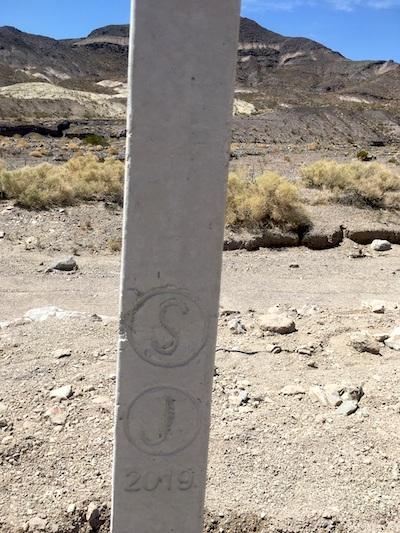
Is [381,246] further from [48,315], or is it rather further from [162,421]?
[162,421]

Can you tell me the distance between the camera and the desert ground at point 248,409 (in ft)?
11.8

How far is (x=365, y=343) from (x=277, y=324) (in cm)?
98

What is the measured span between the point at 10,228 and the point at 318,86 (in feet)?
401

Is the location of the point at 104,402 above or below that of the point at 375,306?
Answer: below

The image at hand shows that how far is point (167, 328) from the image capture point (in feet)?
7.73

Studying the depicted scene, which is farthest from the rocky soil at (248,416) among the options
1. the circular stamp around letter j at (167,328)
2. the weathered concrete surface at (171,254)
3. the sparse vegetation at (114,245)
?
the sparse vegetation at (114,245)

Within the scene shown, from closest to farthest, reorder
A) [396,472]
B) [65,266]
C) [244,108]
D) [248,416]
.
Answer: [396,472], [248,416], [65,266], [244,108]

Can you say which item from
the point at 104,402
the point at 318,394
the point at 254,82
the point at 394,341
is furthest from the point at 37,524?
the point at 254,82

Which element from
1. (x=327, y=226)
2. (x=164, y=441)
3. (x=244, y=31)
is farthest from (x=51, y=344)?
(x=244, y=31)

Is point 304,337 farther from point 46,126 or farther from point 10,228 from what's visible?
point 46,126

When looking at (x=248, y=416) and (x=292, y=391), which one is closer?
(x=248, y=416)

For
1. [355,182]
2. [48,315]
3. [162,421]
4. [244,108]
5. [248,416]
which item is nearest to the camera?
[162,421]

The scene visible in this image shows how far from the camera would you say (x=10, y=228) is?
11305mm

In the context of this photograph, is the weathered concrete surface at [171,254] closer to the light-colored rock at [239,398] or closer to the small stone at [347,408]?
the light-colored rock at [239,398]
